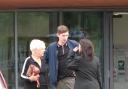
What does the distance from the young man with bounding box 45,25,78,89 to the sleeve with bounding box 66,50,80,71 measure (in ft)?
0.36

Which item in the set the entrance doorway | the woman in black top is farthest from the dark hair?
the entrance doorway

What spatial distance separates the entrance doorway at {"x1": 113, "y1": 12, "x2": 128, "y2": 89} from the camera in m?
12.9

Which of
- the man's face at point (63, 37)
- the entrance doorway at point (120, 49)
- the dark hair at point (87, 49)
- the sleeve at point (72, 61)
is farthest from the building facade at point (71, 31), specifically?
the dark hair at point (87, 49)

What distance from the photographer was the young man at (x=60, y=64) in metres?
7.81

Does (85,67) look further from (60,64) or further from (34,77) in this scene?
(34,77)

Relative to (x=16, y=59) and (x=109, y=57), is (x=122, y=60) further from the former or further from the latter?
(x=16, y=59)

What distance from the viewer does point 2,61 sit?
507 inches

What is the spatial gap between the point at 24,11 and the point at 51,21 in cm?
79

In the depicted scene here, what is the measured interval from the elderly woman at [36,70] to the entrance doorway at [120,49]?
5449 millimetres

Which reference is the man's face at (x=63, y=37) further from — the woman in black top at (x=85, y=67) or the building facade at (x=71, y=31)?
the building facade at (x=71, y=31)

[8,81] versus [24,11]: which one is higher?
[24,11]

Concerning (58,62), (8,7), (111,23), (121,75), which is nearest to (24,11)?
(8,7)

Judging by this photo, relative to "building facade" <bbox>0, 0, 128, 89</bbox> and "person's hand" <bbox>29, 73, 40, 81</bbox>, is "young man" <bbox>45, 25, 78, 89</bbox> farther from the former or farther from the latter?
"building facade" <bbox>0, 0, 128, 89</bbox>

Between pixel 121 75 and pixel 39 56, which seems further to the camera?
pixel 121 75
